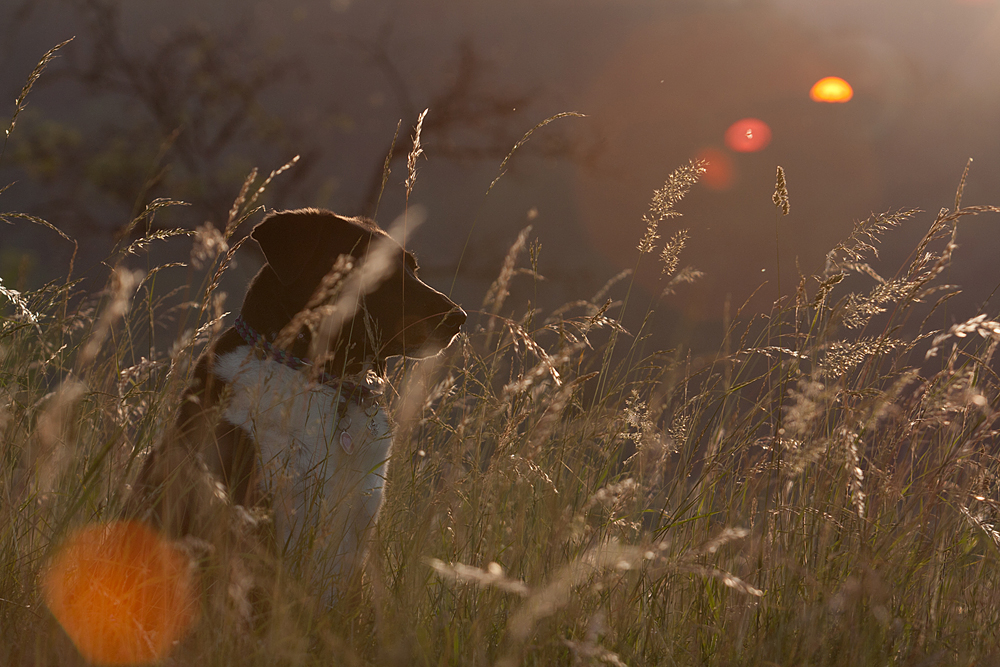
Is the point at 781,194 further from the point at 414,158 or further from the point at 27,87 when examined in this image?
the point at 27,87

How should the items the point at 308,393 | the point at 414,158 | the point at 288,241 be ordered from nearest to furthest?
the point at 414,158 → the point at 308,393 → the point at 288,241

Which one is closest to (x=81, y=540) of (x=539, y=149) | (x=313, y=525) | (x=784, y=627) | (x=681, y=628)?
(x=313, y=525)

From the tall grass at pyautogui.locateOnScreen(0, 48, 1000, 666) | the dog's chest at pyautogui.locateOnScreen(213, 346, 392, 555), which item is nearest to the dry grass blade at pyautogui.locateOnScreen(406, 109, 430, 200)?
the tall grass at pyautogui.locateOnScreen(0, 48, 1000, 666)

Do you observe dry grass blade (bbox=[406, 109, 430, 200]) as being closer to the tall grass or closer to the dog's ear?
the tall grass

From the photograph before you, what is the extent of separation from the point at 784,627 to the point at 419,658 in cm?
83

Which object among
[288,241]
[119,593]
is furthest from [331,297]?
[119,593]

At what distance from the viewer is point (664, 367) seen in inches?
88.5

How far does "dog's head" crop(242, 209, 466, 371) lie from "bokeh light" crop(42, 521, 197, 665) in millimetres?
876

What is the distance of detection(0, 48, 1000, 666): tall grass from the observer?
150 centimetres

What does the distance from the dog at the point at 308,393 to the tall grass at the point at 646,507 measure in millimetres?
137

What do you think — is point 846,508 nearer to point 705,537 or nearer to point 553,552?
point 705,537

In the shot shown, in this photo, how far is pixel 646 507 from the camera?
7.36ft

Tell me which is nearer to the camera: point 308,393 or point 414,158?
point 414,158

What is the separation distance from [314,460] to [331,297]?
633 mm
